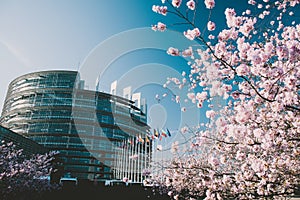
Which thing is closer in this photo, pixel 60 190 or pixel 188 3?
pixel 188 3

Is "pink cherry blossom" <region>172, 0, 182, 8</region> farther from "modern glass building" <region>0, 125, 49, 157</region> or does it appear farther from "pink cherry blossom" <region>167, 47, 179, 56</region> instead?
"modern glass building" <region>0, 125, 49, 157</region>

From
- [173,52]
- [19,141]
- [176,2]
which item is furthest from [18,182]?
[19,141]

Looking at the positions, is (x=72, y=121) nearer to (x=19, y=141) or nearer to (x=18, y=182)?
(x=19, y=141)

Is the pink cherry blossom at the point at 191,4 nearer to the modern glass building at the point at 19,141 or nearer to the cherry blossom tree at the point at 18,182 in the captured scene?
the cherry blossom tree at the point at 18,182

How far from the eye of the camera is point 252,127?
3.52m

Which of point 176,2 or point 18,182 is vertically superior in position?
point 176,2

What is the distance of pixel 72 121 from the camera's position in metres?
54.5

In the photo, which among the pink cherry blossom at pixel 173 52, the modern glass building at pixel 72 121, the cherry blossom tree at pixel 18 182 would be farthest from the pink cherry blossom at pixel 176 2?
the modern glass building at pixel 72 121

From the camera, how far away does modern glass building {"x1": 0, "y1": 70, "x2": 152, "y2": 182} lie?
171 feet

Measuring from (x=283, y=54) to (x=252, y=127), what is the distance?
131 centimetres

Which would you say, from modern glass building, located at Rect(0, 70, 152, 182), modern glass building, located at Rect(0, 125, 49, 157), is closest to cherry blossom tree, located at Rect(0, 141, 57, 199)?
modern glass building, located at Rect(0, 125, 49, 157)

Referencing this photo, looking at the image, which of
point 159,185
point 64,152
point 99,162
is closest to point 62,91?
point 64,152

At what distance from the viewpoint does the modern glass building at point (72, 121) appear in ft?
171

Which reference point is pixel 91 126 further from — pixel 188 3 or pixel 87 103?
pixel 188 3
